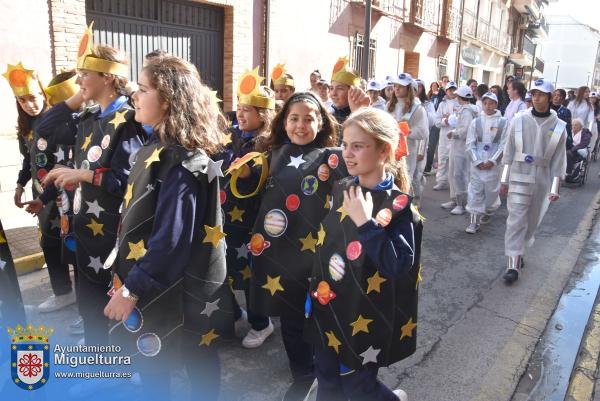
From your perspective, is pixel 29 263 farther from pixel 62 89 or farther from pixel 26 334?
pixel 26 334

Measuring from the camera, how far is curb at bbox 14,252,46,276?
4.57 meters

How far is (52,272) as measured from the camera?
3.88m

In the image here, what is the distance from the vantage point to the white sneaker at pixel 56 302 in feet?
12.6

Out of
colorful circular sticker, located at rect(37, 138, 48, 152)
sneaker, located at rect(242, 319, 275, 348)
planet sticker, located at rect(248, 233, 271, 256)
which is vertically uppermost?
colorful circular sticker, located at rect(37, 138, 48, 152)

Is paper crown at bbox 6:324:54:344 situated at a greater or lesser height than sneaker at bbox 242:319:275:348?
greater

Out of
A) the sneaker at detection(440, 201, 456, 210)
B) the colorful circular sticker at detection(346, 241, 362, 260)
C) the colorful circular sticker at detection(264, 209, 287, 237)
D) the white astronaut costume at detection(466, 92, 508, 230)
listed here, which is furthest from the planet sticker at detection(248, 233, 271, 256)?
the sneaker at detection(440, 201, 456, 210)

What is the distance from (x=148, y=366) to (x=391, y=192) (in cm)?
135

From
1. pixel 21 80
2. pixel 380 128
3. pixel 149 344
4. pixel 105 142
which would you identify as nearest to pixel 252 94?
pixel 105 142

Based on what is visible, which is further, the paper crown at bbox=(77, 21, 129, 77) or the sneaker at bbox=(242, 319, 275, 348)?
the sneaker at bbox=(242, 319, 275, 348)

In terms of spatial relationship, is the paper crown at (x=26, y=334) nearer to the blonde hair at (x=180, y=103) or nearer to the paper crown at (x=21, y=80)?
the blonde hair at (x=180, y=103)

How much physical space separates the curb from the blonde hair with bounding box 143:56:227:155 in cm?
324

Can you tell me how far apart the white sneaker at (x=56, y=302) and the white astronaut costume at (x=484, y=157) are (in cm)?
480

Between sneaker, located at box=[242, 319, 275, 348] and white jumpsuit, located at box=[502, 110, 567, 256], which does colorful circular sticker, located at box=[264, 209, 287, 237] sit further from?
white jumpsuit, located at box=[502, 110, 567, 256]

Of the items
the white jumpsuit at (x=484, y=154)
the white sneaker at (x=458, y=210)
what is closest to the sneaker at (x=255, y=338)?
the white jumpsuit at (x=484, y=154)
